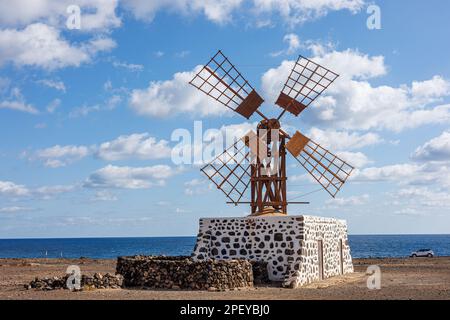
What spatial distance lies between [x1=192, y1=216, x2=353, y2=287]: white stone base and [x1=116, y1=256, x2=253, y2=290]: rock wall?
1.69 metres

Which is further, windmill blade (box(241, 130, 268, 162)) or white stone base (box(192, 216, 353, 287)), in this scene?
windmill blade (box(241, 130, 268, 162))

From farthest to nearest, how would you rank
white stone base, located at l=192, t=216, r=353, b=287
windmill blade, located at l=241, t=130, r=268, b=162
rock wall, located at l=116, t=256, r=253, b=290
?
windmill blade, located at l=241, t=130, r=268, b=162, white stone base, located at l=192, t=216, r=353, b=287, rock wall, located at l=116, t=256, r=253, b=290

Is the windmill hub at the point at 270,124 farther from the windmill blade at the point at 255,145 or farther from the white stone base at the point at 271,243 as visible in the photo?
the white stone base at the point at 271,243

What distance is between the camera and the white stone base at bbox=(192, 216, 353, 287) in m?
19.5

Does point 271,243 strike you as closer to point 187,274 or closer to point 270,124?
point 187,274

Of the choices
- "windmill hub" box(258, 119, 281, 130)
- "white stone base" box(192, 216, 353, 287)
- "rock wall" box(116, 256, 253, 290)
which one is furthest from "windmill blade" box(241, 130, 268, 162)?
"rock wall" box(116, 256, 253, 290)

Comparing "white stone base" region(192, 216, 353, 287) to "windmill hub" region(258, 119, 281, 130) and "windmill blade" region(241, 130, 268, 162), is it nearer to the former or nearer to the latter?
"windmill blade" region(241, 130, 268, 162)

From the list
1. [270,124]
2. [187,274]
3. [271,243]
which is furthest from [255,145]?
[187,274]

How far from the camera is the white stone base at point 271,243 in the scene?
63.9 ft

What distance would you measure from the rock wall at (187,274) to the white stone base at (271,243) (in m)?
1.69

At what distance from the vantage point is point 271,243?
19781 millimetres

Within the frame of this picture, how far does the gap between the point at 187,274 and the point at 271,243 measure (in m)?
3.39

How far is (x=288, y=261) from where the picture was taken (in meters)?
19.4

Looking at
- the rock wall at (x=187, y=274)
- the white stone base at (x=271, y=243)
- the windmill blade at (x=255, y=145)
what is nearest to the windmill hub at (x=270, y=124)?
the windmill blade at (x=255, y=145)
